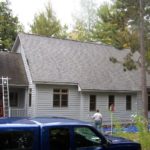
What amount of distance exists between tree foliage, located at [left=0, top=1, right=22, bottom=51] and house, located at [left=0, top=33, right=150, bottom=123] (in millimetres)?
15095

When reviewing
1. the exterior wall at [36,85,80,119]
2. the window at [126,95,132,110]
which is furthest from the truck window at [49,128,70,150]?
the window at [126,95,132,110]

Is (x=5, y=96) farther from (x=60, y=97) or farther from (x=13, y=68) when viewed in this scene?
(x=60, y=97)

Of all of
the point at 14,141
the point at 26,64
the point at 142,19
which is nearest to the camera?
the point at 14,141

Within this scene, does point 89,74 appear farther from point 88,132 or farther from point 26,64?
point 88,132

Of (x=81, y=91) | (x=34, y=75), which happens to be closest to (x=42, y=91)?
(x=34, y=75)

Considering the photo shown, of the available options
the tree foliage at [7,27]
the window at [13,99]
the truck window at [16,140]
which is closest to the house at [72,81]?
the window at [13,99]

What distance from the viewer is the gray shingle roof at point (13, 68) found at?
3003cm

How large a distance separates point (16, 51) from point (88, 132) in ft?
89.6

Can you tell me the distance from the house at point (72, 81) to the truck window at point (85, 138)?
67.3ft

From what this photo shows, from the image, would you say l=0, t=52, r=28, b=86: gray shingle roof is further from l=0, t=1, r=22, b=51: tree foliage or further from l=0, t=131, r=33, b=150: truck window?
l=0, t=131, r=33, b=150: truck window

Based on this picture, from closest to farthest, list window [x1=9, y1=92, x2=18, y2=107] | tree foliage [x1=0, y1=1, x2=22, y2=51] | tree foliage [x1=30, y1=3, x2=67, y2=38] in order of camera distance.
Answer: window [x1=9, y1=92, x2=18, y2=107] < tree foliage [x1=0, y1=1, x2=22, y2=51] < tree foliage [x1=30, y1=3, x2=67, y2=38]

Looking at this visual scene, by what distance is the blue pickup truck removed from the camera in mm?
7332

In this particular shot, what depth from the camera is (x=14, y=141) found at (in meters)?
7.33

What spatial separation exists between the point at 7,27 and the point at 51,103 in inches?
923
